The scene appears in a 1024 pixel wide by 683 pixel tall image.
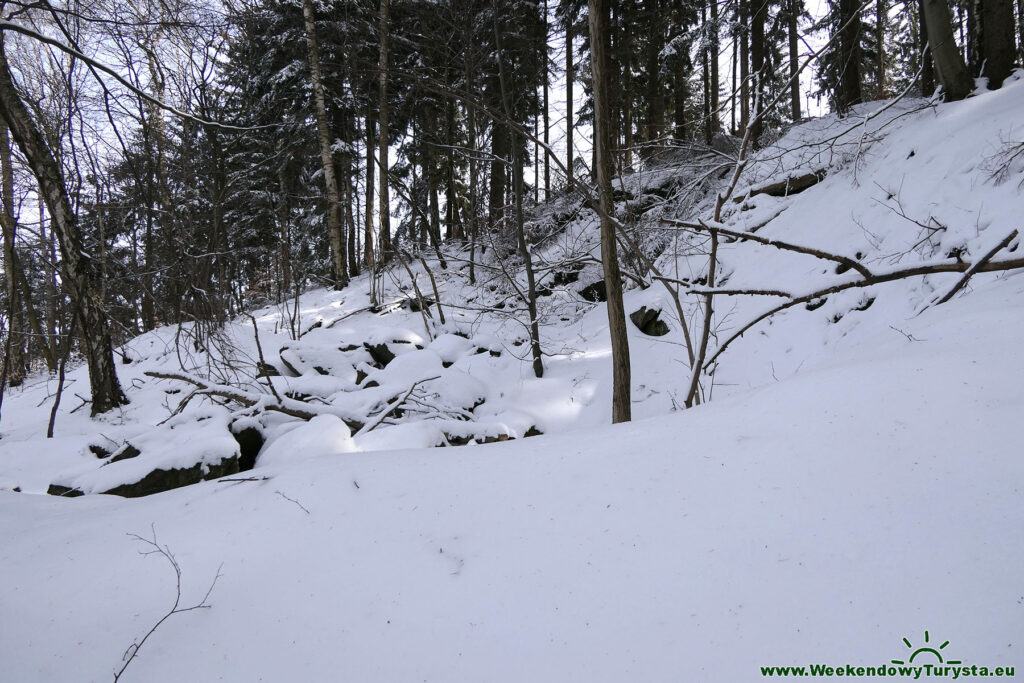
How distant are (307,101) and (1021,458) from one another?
16947 millimetres

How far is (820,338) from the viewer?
231 inches

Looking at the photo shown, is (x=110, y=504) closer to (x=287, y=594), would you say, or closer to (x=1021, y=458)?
(x=287, y=594)

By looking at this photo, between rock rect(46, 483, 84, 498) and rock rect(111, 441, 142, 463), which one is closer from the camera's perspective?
rock rect(46, 483, 84, 498)

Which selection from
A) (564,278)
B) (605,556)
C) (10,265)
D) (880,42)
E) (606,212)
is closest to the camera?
(605,556)

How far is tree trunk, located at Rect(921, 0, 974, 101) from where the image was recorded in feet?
23.1

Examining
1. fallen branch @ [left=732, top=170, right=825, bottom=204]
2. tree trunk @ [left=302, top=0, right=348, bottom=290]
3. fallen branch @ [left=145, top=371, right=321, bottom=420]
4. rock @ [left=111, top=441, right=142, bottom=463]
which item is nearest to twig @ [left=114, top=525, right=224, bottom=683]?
fallen branch @ [left=145, top=371, right=321, bottom=420]

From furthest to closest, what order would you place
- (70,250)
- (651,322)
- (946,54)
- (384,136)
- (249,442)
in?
(384,136) < (651,322) < (946,54) < (70,250) < (249,442)

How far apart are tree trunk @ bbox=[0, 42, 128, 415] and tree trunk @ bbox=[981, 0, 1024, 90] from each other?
11.3 meters

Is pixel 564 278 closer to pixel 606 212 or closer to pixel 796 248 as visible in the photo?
pixel 606 212

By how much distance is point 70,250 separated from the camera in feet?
17.2

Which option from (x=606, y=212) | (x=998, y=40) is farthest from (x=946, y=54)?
(x=606, y=212)

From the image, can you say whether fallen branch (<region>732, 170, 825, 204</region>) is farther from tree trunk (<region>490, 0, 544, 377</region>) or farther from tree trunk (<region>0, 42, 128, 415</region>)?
tree trunk (<region>0, 42, 128, 415</region>)

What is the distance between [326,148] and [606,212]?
1176cm

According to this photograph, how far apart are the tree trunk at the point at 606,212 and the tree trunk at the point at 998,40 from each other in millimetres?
7258
